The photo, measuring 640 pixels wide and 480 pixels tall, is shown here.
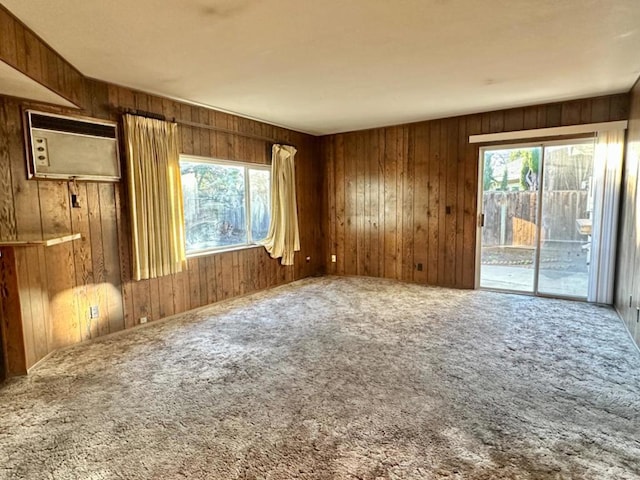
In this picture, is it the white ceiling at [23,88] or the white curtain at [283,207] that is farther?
the white curtain at [283,207]

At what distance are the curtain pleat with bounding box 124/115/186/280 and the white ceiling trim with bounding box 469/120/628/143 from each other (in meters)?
3.99

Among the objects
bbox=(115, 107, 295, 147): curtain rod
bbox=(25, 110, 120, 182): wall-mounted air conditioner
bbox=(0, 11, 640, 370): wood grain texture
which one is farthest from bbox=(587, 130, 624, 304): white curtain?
bbox=(25, 110, 120, 182): wall-mounted air conditioner

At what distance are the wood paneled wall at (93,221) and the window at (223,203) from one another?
160 mm

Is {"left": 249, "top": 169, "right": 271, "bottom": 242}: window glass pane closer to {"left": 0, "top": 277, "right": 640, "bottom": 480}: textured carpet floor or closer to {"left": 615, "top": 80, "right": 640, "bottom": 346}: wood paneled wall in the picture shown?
{"left": 0, "top": 277, "right": 640, "bottom": 480}: textured carpet floor

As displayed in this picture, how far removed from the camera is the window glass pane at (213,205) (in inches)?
171

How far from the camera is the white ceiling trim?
4094mm

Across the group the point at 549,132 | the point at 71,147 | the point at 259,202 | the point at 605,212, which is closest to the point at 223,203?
the point at 259,202

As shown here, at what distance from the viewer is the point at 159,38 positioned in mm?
2512

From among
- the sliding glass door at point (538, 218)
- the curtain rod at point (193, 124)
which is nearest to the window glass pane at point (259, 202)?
the curtain rod at point (193, 124)

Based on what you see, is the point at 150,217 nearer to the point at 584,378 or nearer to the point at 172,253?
the point at 172,253

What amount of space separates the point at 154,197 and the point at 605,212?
5165 mm

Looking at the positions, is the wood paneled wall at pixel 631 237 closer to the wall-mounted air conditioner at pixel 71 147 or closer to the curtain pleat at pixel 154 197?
the curtain pleat at pixel 154 197

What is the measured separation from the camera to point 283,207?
5555mm

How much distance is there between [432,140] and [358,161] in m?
1.29
